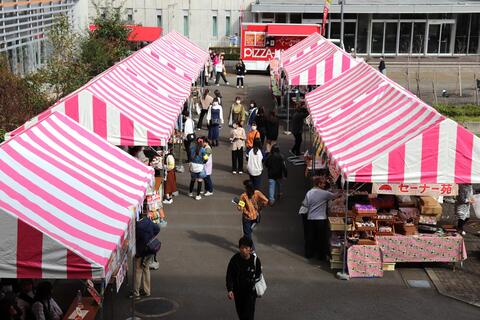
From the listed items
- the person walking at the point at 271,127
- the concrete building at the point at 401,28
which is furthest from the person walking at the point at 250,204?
the concrete building at the point at 401,28

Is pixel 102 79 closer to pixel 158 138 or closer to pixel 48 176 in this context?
pixel 158 138

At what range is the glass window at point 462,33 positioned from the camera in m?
45.8

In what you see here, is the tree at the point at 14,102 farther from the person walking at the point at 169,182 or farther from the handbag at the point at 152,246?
the handbag at the point at 152,246

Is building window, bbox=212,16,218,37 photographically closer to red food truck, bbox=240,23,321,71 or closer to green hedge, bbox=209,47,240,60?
green hedge, bbox=209,47,240,60

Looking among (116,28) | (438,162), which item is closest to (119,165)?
(438,162)

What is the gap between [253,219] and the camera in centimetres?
1261

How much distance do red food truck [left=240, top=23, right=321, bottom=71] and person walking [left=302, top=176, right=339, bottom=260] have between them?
78.7 ft

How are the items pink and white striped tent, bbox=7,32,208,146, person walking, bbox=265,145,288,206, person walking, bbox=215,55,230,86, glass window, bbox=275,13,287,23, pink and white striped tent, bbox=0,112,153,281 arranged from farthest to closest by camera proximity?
glass window, bbox=275,13,287,23
person walking, bbox=215,55,230,86
person walking, bbox=265,145,288,206
pink and white striped tent, bbox=7,32,208,146
pink and white striped tent, bbox=0,112,153,281

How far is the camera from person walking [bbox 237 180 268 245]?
12453 mm

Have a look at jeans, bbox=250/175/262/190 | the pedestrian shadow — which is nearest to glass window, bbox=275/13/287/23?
jeans, bbox=250/175/262/190

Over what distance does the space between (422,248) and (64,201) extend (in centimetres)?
676

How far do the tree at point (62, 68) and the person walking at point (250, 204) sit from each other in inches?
409

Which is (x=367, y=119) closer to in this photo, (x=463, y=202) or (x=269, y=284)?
(x=463, y=202)

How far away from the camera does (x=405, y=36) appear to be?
4581 centimetres
